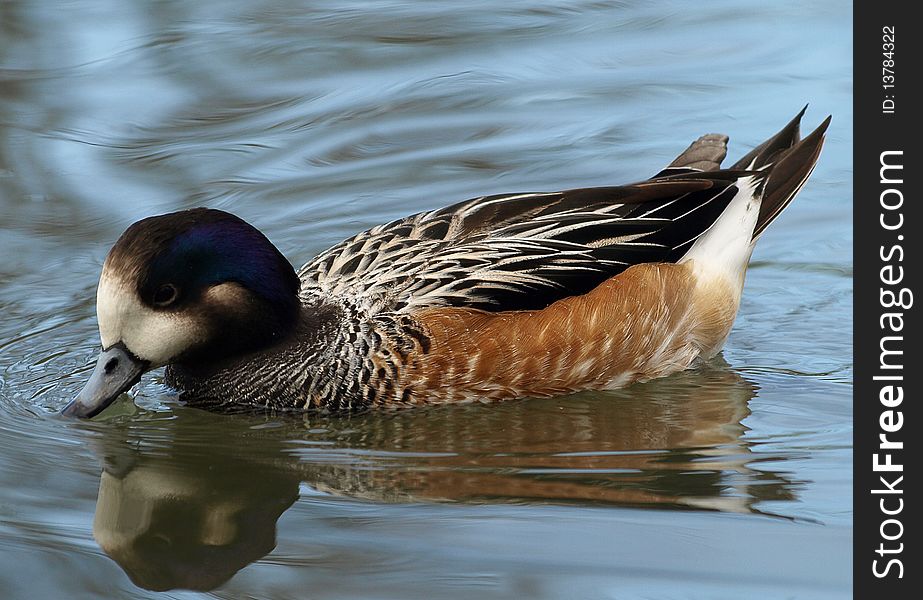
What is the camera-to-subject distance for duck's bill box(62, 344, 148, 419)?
20.1ft

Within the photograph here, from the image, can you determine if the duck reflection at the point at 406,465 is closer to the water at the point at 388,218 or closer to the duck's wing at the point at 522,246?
the water at the point at 388,218

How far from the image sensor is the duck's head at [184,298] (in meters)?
5.97

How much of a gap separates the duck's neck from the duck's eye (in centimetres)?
49

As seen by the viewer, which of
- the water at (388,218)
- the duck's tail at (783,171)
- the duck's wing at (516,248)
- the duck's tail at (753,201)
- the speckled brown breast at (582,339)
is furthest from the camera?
the duck's tail at (783,171)

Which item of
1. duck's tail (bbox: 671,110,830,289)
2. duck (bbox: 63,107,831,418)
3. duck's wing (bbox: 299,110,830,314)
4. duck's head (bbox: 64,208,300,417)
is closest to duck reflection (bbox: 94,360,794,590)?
duck (bbox: 63,107,831,418)

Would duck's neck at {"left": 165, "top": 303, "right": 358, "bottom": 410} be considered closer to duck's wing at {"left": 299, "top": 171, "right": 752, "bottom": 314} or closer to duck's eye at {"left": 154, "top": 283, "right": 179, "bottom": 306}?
duck's wing at {"left": 299, "top": 171, "right": 752, "bottom": 314}

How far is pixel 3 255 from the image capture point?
823 centimetres

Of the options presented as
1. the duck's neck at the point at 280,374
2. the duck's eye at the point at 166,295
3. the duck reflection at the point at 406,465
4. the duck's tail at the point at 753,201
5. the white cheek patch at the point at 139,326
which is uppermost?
the duck's tail at the point at 753,201

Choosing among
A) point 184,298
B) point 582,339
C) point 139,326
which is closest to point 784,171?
point 582,339

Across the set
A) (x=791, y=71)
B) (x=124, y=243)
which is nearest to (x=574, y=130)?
(x=791, y=71)

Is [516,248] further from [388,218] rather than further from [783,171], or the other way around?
[388,218]

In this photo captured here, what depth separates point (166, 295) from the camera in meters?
6.13

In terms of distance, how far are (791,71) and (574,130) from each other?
1607 millimetres

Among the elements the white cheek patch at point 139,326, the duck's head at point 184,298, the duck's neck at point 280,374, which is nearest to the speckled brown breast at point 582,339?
the duck's neck at point 280,374
